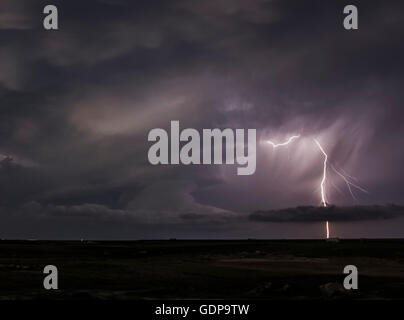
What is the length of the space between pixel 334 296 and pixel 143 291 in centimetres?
1456

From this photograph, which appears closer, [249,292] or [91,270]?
[249,292]

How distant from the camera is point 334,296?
35.4 m

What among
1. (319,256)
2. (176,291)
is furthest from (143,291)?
(319,256)

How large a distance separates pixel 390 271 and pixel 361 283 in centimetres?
1358

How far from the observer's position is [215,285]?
41.8m

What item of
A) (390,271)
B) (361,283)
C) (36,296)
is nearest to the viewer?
(36,296)

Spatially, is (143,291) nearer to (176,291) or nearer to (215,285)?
(176,291)

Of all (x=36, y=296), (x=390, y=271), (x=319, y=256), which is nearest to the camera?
(x=36, y=296)
